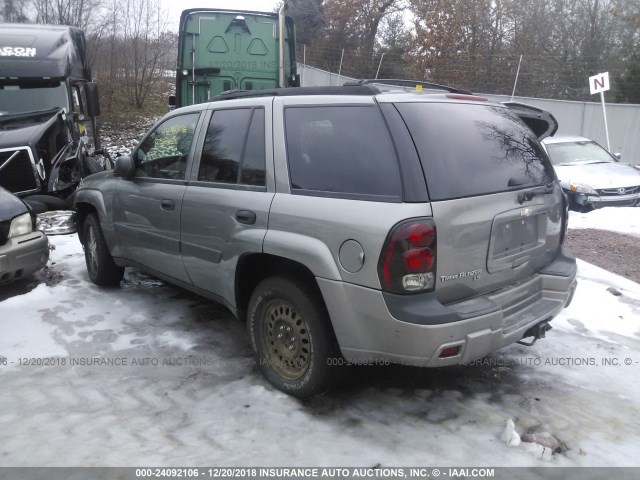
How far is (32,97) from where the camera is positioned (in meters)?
8.67

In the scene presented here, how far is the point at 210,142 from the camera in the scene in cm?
411

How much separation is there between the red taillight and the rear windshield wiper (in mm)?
814

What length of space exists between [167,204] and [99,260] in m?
1.58

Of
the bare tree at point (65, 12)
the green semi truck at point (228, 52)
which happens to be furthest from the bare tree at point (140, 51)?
the green semi truck at point (228, 52)

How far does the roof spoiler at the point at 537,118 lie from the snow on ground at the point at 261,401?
1.64 metres

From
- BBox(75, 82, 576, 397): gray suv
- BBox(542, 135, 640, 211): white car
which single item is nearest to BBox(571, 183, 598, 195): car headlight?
BBox(542, 135, 640, 211): white car

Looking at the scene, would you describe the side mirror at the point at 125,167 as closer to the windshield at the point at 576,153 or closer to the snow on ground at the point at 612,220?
the snow on ground at the point at 612,220

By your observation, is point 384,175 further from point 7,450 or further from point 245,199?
point 7,450

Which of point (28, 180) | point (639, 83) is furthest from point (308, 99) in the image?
point (639, 83)

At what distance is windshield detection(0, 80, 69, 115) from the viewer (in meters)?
8.47

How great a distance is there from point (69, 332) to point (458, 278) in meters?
3.22

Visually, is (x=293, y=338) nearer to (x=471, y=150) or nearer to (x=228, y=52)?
(x=471, y=150)

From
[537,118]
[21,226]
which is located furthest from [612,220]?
[21,226]

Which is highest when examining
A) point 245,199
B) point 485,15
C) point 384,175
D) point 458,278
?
point 485,15
